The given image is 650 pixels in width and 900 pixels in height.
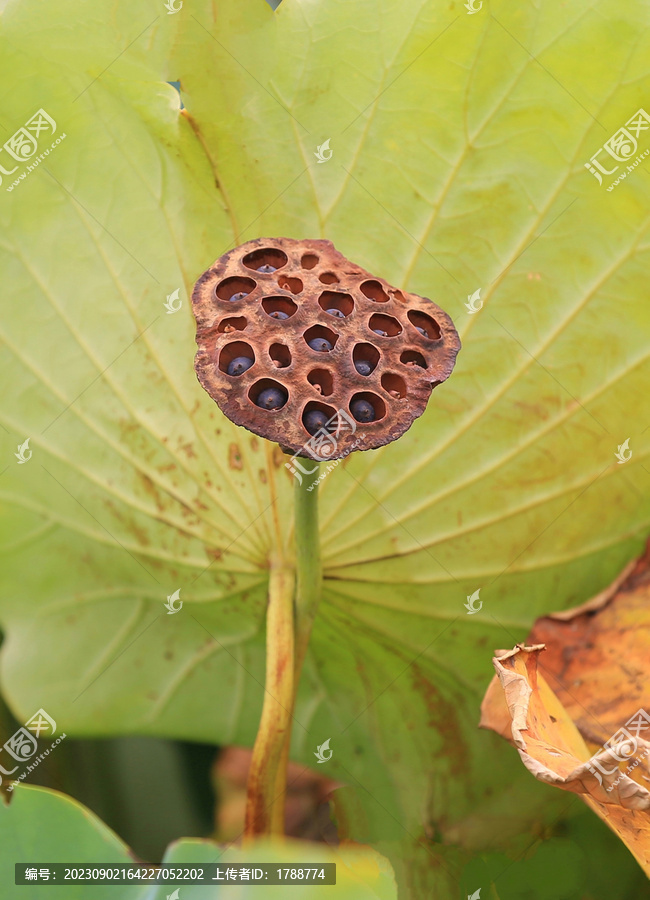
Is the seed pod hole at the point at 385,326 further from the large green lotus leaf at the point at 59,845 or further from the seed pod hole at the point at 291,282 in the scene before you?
the large green lotus leaf at the point at 59,845

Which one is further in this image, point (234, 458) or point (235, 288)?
point (234, 458)

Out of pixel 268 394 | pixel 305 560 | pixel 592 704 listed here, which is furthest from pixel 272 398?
pixel 592 704

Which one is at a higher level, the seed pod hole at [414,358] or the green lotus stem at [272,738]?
the seed pod hole at [414,358]

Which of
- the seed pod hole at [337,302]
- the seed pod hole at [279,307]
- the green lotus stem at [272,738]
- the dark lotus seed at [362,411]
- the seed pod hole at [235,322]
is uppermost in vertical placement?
the seed pod hole at [337,302]

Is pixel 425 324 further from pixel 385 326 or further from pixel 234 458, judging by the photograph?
pixel 234 458

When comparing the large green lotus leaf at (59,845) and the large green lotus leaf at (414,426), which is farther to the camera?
the large green lotus leaf at (414,426)

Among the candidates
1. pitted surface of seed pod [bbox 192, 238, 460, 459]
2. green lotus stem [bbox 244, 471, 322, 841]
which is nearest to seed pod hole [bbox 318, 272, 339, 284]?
pitted surface of seed pod [bbox 192, 238, 460, 459]

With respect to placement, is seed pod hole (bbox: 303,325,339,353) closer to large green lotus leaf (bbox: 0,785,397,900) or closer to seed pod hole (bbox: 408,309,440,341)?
Result: seed pod hole (bbox: 408,309,440,341)

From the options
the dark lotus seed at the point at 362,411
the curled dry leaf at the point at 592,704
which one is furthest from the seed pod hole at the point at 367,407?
the curled dry leaf at the point at 592,704
